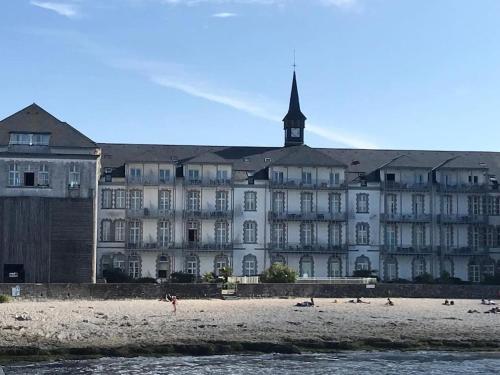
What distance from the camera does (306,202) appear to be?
248 ft

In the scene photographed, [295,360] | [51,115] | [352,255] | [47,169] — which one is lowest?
[295,360]

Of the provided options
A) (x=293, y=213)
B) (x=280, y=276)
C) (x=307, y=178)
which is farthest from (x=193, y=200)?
(x=280, y=276)

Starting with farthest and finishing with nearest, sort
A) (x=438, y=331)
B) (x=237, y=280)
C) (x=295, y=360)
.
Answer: (x=237, y=280), (x=438, y=331), (x=295, y=360)

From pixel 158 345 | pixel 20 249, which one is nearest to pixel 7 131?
pixel 20 249

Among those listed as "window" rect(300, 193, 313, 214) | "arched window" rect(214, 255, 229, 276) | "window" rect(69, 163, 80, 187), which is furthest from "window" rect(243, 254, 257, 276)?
"window" rect(69, 163, 80, 187)

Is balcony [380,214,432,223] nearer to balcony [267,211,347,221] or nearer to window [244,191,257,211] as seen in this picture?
balcony [267,211,347,221]

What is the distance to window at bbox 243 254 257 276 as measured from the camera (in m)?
74.1

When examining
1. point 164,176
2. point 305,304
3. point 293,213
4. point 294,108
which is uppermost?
point 294,108

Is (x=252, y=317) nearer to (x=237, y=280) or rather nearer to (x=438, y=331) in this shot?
(x=438, y=331)

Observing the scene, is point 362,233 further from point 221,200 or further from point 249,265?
point 221,200

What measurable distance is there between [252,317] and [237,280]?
18624 mm

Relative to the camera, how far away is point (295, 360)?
35.3m

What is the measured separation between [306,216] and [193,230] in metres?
9.93

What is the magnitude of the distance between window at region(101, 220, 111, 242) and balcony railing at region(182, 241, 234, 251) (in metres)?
6.41
